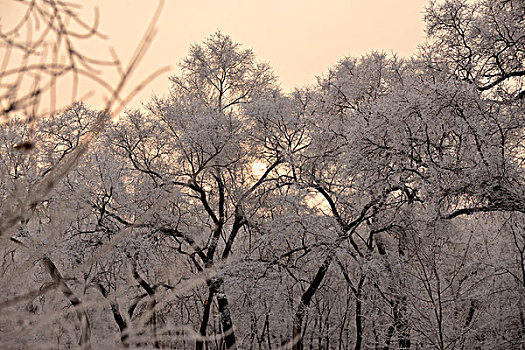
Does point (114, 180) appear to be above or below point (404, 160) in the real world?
above

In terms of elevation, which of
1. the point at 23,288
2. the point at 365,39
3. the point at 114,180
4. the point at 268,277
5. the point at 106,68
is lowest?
the point at 23,288

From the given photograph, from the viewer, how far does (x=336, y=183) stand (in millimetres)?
13516

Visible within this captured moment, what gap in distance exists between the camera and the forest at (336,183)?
27.1 ft

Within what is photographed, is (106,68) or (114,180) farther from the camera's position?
(114,180)

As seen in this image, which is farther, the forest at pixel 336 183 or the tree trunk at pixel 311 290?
the tree trunk at pixel 311 290

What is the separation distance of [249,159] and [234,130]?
3.14 feet

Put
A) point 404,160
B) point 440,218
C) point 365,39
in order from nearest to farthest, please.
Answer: point 440,218
point 404,160
point 365,39

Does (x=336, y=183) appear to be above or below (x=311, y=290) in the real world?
above

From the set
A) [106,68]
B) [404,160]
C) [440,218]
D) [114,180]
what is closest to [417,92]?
[404,160]

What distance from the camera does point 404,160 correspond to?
9242 millimetres

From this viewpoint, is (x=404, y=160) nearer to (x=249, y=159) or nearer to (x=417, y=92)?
(x=417, y=92)

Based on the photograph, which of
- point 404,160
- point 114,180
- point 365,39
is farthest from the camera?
point 365,39

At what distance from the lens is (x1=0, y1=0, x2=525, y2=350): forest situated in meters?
8.25

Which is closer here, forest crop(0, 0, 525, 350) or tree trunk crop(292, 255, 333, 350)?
forest crop(0, 0, 525, 350)
